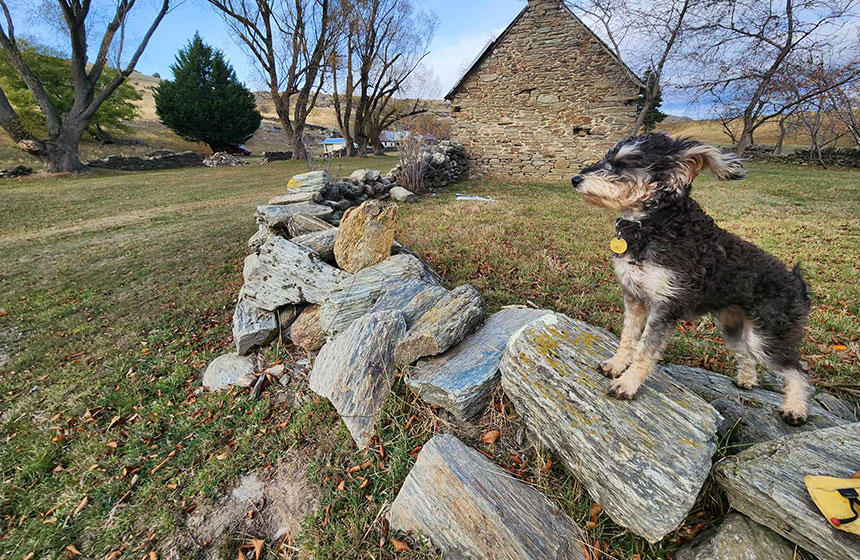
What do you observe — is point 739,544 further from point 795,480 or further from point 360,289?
point 360,289

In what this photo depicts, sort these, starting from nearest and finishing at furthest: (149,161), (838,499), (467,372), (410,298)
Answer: (838,499)
(467,372)
(410,298)
(149,161)

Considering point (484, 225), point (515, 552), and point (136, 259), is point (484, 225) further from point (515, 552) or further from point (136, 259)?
point (136, 259)

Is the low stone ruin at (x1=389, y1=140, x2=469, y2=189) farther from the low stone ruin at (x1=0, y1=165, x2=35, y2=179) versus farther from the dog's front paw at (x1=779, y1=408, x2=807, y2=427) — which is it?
the low stone ruin at (x1=0, y1=165, x2=35, y2=179)

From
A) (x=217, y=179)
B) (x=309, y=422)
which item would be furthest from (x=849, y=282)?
(x=217, y=179)

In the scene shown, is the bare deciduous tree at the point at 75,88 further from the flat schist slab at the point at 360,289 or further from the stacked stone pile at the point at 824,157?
the stacked stone pile at the point at 824,157

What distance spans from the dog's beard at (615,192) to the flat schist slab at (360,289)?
2.67 m

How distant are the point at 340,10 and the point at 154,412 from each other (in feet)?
Result: 97.0

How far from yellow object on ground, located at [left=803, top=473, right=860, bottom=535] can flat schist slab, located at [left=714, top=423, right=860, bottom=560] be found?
0.06 m

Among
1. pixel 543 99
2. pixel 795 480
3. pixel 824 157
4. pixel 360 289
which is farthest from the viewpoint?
pixel 824 157

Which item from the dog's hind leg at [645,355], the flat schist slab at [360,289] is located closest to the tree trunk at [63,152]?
the flat schist slab at [360,289]

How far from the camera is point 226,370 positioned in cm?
429

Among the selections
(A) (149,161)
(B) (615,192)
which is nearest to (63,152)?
(A) (149,161)

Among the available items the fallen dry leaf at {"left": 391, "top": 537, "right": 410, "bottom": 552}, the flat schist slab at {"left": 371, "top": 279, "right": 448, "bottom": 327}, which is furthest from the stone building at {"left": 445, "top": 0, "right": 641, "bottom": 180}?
the fallen dry leaf at {"left": 391, "top": 537, "right": 410, "bottom": 552}

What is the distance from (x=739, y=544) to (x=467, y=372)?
182cm
